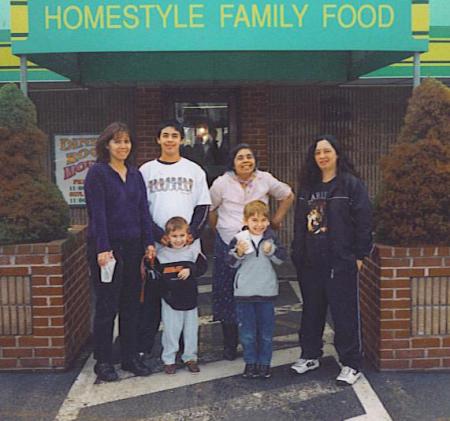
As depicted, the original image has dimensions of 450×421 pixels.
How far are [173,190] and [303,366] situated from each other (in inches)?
60.9

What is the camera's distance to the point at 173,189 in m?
4.55

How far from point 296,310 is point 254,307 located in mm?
2039

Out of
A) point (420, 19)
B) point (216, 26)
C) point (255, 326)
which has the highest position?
point (420, 19)

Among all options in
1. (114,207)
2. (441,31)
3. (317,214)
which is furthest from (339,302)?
(441,31)

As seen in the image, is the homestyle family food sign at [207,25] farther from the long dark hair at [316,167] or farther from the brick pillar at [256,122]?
the brick pillar at [256,122]

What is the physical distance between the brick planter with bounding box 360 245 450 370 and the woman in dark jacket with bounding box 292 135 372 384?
0.85 feet

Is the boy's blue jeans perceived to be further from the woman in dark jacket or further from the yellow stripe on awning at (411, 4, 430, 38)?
the yellow stripe on awning at (411, 4, 430, 38)

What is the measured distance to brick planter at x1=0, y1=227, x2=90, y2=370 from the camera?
4527 millimetres

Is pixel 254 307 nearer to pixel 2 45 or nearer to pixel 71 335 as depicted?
pixel 71 335

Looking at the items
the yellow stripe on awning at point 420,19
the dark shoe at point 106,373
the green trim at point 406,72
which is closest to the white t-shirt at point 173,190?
the dark shoe at point 106,373

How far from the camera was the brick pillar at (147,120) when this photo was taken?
8.67 m

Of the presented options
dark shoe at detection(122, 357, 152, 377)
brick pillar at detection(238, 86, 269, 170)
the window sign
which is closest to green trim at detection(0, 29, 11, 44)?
the window sign

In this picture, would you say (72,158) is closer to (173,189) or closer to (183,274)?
(173,189)

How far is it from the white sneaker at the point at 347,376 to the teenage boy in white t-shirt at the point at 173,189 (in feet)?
4.30
